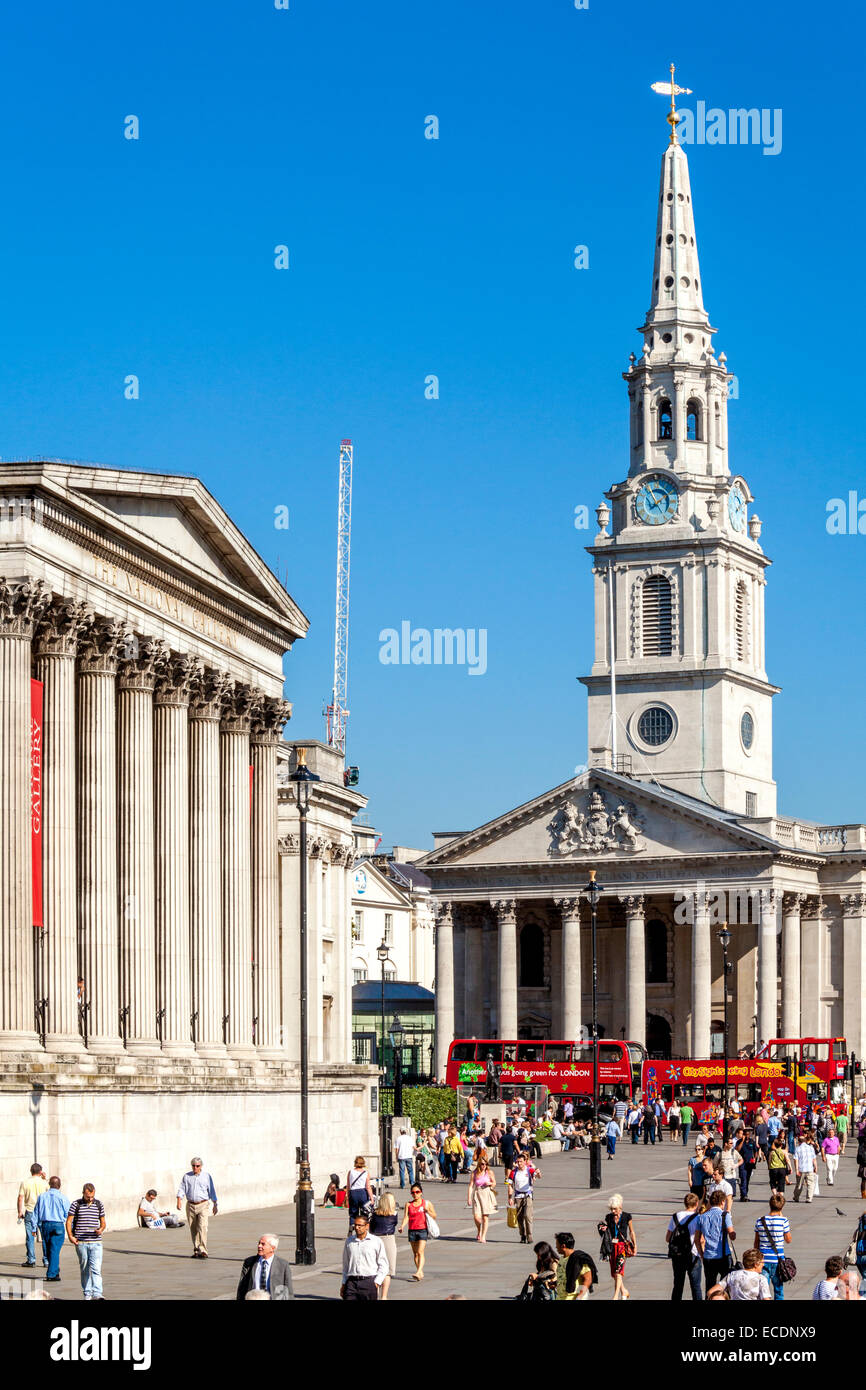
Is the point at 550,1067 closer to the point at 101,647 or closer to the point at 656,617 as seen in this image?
the point at 656,617

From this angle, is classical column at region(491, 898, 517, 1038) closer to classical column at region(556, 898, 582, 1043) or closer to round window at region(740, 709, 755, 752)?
classical column at region(556, 898, 582, 1043)

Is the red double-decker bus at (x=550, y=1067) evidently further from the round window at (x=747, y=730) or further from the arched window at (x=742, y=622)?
the arched window at (x=742, y=622)

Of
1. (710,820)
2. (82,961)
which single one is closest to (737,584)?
(710,820)

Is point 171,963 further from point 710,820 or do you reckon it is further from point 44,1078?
point 710,820

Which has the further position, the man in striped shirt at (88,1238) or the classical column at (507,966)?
the classical column at (507,966)

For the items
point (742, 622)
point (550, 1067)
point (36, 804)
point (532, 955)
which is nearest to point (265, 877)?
point (36, 804)

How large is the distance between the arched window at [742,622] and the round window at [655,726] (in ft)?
17.4

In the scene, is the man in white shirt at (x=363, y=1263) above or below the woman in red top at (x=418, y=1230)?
above

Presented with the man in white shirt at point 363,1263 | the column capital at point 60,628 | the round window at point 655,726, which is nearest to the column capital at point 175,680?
the column capital at point 60,628

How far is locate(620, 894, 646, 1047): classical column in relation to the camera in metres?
110

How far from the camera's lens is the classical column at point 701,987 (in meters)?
108

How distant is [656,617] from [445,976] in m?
22.0
